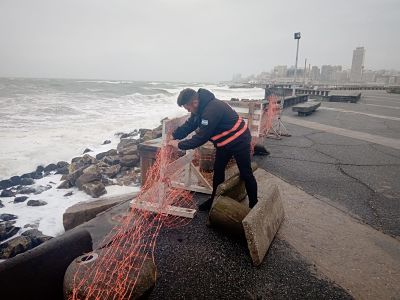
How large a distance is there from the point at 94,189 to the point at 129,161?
247cm

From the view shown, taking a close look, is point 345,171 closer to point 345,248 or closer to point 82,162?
point 345,248

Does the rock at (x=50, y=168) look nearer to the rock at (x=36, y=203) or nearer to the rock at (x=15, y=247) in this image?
the rock at (x=36, y=203)

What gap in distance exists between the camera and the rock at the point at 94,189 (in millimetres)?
8070

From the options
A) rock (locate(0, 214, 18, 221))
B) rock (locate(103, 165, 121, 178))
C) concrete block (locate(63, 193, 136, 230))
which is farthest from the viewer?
rock (locate(103, 165, 121, 178))

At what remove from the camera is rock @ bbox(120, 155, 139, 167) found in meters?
10.4

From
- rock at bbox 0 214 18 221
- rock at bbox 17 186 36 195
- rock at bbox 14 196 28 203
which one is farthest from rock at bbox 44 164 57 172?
rock at bbox 0 214 18 221

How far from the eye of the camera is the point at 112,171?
9797 millimetres

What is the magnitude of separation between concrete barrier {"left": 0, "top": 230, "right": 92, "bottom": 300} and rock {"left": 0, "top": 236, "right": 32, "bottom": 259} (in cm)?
332

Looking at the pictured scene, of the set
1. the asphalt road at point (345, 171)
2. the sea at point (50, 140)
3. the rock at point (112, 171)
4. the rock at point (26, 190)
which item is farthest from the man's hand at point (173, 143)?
the rock at point (26, 190)

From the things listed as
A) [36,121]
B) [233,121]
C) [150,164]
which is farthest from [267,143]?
[36,121]

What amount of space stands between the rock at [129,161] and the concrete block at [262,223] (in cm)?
758

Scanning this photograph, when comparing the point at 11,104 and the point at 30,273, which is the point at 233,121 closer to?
the point at 30,273

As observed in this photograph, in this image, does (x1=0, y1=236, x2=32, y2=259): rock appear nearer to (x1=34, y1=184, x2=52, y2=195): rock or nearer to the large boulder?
(x1=34, y1=184, x2=52, y2=195): rock

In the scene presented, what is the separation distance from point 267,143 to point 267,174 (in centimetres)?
314
